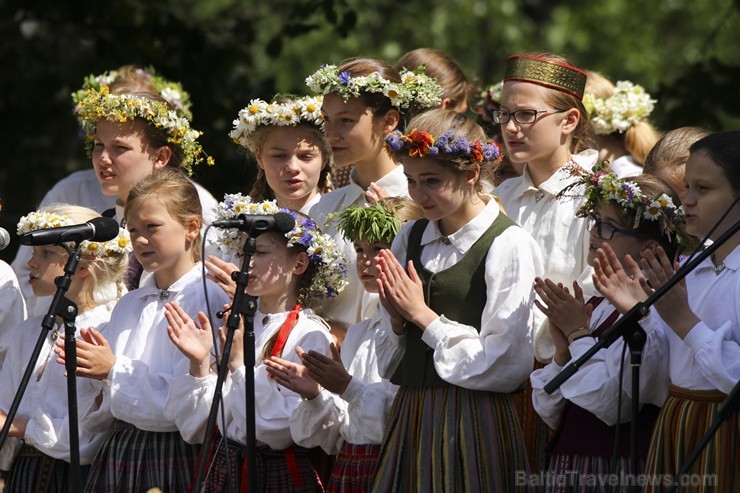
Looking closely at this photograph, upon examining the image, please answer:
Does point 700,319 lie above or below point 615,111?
below

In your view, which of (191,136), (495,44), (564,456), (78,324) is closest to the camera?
(564,456)

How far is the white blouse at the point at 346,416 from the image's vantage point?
5.47m

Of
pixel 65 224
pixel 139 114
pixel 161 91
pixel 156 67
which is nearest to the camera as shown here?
pixel 65 224

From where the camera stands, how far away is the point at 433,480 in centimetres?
510

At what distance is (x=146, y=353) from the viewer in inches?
234

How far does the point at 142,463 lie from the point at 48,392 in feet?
2.30

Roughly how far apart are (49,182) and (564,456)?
733cm

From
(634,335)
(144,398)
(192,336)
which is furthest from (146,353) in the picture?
(634,335)

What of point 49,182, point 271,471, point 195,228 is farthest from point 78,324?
point 49,182

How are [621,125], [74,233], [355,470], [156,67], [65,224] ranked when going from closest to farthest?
1. [74,233]
2. [355,470]
3. [65,224]
4. [621,125]
5. [156,67]

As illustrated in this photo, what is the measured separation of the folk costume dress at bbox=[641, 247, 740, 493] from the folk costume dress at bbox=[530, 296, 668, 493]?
5.5 inches

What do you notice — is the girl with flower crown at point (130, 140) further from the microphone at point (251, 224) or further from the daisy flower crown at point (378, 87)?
the microphone at point (251, 224)

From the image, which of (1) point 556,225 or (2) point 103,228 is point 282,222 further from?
(1) point 556,225

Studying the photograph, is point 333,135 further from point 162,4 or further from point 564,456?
point 162,4
